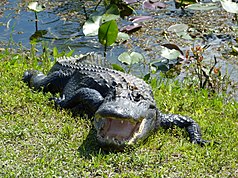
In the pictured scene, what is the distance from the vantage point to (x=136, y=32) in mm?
7719

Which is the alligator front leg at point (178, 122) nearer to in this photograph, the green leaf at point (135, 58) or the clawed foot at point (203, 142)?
the clawed foot at point (203, 142)

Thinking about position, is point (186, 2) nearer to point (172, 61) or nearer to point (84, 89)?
point (172, 61)

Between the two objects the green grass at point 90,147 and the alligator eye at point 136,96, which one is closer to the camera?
the green grass at point 90,147

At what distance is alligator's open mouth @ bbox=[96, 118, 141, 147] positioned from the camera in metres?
4.09

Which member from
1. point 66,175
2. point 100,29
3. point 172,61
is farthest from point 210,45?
point 66,175

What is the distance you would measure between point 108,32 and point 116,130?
210cm

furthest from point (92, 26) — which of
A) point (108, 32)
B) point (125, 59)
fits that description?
point (125, 59)

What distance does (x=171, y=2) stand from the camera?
28.9 feet

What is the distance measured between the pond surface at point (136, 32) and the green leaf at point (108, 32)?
695 millimetres

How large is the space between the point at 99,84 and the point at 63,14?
11.7 feet

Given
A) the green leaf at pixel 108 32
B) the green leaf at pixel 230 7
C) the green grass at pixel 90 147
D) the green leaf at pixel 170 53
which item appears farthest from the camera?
the green leaf at pixel 230 7

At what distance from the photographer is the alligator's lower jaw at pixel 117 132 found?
4047 mm

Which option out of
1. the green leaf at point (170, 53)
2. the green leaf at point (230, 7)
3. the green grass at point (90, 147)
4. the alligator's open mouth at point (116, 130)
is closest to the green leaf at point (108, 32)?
the green leaf at point (170, 53)

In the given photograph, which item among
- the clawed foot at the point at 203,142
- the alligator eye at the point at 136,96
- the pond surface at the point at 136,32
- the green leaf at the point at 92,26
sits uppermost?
the alligator eye at the point at 136,96
